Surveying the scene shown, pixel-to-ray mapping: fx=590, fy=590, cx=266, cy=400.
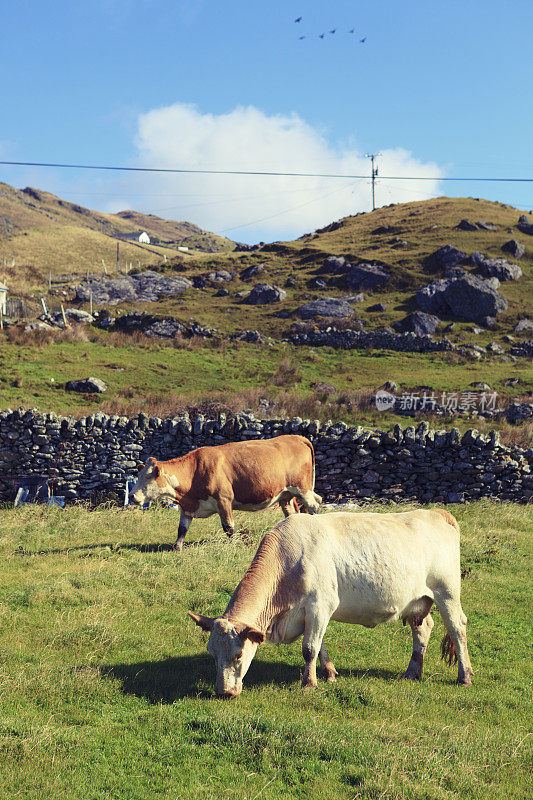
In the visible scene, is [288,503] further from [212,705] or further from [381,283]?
[381,283]

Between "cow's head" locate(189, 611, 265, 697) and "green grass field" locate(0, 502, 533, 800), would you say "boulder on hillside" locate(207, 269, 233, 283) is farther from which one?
"cow's head" locate(189, 611, 265, 697)

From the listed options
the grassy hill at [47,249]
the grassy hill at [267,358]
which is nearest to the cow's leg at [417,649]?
the grassy hill at [267,358]

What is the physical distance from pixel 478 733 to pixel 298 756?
1.92m

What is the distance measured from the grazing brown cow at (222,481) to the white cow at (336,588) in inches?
200

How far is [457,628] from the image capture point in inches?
277

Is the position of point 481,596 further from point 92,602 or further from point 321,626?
point 92,602

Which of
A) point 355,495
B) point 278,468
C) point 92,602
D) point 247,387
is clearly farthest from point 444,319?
point 92,602

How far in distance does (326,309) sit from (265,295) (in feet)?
25.1

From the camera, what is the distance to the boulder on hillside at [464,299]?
50.0 metres

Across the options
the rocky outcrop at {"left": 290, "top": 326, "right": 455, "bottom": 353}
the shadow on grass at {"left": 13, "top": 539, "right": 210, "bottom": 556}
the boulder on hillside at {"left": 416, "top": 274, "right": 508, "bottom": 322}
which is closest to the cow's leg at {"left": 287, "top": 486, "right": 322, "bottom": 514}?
the shadow on grass at {"left": 13, "top": 539, "right": 210, "bottom": 556}

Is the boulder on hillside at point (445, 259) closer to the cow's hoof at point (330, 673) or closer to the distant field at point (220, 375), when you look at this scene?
the distant field at point (220, 375)

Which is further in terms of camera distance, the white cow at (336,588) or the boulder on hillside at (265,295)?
the boulder on hillside at (265,295)

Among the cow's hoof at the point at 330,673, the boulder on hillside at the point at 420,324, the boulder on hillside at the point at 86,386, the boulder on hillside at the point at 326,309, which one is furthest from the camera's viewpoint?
the boulder on hillside at the point at 326,309

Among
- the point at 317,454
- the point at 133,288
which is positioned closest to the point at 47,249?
the point at 133,288
